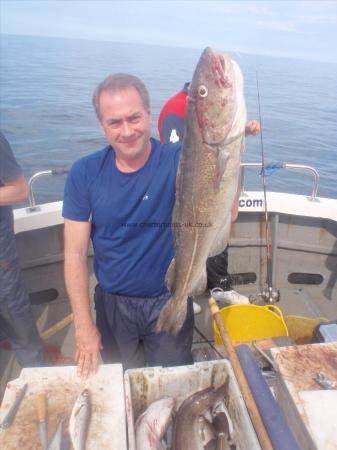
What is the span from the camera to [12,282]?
10.9ft

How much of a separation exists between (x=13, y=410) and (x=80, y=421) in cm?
34

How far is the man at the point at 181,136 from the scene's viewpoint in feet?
14.4

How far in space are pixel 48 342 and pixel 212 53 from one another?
12.1 ft

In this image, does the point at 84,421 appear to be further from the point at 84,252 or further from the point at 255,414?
the point at 84,252

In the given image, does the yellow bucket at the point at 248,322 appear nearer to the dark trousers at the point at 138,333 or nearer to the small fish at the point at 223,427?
the dark trousers at the point at 138,333

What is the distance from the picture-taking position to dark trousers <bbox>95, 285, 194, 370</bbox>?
9.30 feet

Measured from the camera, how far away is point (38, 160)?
44.7ft

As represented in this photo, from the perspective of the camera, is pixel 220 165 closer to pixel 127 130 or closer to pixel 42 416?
pixel 127 130

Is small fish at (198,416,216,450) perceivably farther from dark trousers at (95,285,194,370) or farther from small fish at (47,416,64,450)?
dark trousers at (95,285,194,370)

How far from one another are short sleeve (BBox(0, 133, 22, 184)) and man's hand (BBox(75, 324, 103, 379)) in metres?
1.40

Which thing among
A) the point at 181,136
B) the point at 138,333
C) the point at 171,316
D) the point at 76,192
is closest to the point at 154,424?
the point at 171,316

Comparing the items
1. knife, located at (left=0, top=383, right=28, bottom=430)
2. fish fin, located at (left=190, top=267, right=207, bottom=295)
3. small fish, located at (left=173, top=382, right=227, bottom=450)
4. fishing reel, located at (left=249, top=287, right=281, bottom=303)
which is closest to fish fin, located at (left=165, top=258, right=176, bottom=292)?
fish fin, located at (left=190, top=267, right=207, bottom=295)

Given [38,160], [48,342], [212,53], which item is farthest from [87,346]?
[38,160]

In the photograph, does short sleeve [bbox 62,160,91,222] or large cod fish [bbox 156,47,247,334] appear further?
short sleeve [bbox 62,160,91,222]
